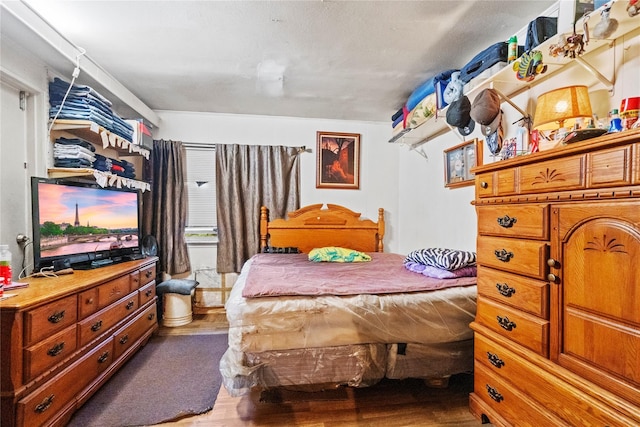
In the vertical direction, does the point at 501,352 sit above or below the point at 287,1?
below

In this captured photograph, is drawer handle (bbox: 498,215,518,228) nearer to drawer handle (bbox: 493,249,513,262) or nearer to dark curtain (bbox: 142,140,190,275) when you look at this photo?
drawer handle (bbox: 493,249,513,262)

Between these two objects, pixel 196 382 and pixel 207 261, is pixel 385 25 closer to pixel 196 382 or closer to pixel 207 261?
pixel 196 382

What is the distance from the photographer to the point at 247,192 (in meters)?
3.46

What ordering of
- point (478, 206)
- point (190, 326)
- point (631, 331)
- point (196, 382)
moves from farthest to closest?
point (190, 326), point (196, 382), point (478, 206), point (631, 331)

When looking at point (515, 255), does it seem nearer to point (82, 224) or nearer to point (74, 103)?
point (82, 224)

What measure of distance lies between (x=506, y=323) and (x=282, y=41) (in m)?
2.22

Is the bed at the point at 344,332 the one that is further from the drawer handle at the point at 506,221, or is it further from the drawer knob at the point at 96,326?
the drawer knob at the point at 96,326

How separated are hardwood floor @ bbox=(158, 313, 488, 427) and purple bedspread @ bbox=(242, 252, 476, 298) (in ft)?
2.33

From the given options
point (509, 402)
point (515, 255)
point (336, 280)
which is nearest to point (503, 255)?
point (515, 255)

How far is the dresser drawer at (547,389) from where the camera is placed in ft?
3.08

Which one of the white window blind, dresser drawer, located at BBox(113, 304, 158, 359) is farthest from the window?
dresser drawer, located at BBox(113, 304, 158, 359)

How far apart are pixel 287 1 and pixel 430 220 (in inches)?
93.8

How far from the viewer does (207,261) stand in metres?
3.45

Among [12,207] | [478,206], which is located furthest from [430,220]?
[12,207]
